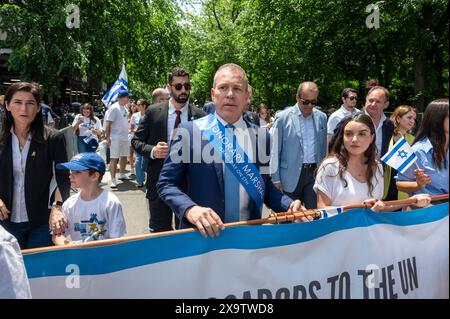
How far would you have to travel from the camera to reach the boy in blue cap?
3.49 m

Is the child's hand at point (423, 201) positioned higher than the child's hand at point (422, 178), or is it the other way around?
the child's hand at point (422, 178)

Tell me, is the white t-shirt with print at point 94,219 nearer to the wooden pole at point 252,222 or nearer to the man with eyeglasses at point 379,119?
the wooden pole at point 252,222

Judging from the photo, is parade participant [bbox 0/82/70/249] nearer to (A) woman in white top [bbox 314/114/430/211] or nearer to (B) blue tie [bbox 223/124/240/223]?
(B) blue tie [bbox 223/124/240/223]

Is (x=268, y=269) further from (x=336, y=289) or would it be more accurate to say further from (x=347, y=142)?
(x=347, y=142)

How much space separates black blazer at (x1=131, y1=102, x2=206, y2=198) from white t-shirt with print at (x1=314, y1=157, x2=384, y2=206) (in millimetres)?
1490

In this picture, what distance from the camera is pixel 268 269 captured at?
103 inches

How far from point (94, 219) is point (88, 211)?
0.07m

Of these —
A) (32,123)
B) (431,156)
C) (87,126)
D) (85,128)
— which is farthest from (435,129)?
(87,126)

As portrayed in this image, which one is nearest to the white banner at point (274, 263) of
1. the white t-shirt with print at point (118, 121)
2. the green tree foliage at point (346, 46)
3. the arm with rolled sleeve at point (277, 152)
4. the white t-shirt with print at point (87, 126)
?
the arm with rolled sleeve at point (277, 152)

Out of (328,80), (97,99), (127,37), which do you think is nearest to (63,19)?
(127,37)

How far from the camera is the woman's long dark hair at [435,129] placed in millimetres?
3346

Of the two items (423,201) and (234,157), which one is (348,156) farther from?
(234,157)

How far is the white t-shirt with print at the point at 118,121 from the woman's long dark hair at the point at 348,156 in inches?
276

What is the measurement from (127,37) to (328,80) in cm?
1120
